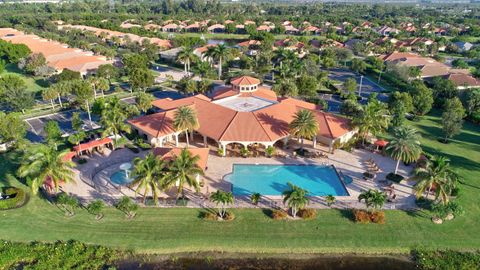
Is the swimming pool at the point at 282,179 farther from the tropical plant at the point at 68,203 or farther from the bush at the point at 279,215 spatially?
the tropical plant at the point at 68,203

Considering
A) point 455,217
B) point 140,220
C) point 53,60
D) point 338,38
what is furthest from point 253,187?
point 338,38

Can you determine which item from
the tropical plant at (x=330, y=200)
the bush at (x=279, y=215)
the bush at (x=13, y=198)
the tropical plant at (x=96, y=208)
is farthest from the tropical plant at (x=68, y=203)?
the tropical plant at (x=330, y=200)

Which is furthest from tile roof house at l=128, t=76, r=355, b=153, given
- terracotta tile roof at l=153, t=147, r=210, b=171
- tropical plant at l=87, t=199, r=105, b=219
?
tropical plant at l=87, t=199, r=105, b=219

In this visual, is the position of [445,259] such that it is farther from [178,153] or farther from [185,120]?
[185,120]

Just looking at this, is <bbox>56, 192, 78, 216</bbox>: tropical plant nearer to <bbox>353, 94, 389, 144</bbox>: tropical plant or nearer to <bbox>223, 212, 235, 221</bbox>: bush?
<bbox>223, 212, 235, 221</bbox>: bush

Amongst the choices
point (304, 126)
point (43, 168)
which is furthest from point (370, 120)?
point (43, 168)

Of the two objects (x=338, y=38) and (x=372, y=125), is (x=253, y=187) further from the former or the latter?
(x=338, y=38)

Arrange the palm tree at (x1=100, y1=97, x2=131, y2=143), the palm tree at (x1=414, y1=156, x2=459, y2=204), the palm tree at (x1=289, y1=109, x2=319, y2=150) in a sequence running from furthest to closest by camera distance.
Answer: the palm tree at (x1=100, y1=97, x2=131, y2=143), the palm tree at (x1=289, y1=109, x2=319, y2=150), the palm tree at (x1=414, y1=156, x2=459, y2=204)
